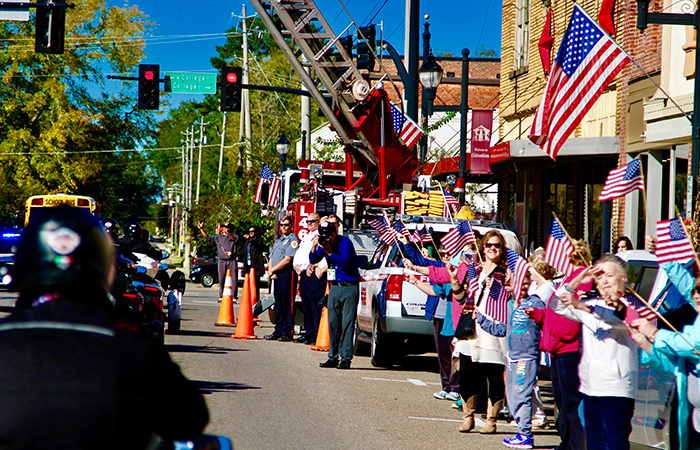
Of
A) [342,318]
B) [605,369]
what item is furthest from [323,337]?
[605,369]

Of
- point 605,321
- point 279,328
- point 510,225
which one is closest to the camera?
point 605,321

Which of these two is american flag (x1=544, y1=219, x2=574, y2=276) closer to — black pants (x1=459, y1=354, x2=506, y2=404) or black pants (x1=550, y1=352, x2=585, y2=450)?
black pants (x1=550, y1=352, x2=585, y2=450)

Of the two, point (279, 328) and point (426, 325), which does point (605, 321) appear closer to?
point (426, 325)

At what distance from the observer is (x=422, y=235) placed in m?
12.7

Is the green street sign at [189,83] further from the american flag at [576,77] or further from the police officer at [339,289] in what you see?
the american flag at [576,77]

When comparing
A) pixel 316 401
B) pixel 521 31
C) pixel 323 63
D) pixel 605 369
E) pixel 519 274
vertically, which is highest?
pixel 521 31

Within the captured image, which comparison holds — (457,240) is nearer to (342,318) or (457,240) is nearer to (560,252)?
(342,318)

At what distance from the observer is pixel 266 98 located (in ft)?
200

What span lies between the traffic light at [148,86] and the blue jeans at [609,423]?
1888 cm

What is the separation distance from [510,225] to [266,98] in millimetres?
47925

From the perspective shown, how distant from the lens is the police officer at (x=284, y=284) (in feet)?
53.2

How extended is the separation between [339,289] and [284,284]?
3.48 meters

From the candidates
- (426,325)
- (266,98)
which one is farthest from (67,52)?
(426,325)

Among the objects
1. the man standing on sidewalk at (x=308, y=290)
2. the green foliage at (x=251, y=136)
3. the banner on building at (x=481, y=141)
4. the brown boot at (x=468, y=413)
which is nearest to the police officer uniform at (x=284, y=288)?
the man standing on sidewalk at (x=308, y=290)
